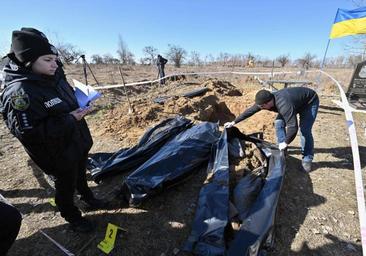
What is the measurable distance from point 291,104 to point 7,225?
3.26 meters

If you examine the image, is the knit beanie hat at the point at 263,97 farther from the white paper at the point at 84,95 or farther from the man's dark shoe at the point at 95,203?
the man's dark shoe at the point at 95,203

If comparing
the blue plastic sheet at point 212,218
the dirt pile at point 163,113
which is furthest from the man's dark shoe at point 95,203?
the dirt pile at point 163,113

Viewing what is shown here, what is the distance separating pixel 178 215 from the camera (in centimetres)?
243

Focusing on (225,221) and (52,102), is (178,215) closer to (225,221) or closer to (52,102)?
(225,221)

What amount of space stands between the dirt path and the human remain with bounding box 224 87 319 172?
0.44 metres

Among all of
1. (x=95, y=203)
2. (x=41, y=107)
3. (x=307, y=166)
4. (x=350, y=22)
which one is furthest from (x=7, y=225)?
(x=350, y=22)

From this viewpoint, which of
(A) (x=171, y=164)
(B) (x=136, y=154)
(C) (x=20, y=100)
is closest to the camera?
(C) (x=20, y=100)

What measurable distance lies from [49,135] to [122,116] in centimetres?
389

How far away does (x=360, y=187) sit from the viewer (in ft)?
6.00

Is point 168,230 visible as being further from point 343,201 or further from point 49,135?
point 343,201

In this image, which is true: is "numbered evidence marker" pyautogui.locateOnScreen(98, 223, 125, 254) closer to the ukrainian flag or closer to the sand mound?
the sand mound

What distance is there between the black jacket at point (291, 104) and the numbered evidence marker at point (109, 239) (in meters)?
2.37

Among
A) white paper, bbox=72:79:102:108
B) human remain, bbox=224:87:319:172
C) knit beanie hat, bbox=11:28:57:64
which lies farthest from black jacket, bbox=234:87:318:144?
knit beanie hat, bbox=11:28:57:64

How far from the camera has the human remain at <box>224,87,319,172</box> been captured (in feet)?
9.80
